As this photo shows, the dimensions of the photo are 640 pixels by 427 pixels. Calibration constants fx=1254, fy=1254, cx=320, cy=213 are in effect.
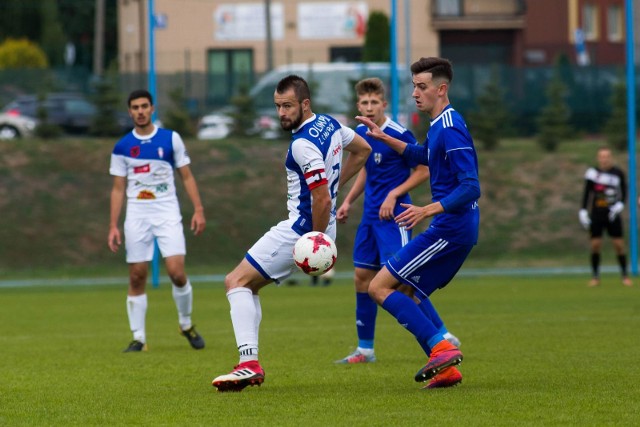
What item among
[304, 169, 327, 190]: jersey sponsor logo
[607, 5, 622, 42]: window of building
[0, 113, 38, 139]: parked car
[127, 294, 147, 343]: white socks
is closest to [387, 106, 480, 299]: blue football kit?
[304, 169, 327, 190]: jersey sponsor logo

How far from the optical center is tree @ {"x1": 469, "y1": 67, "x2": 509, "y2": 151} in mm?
32938

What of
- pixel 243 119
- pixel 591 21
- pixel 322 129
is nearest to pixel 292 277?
pixel 243 119

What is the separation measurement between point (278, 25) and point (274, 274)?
133 feet

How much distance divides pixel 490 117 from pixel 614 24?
23.7 meters

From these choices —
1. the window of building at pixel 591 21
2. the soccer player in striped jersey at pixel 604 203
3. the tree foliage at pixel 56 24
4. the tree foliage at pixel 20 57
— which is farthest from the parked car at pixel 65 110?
the tree foliage at pixel 56 24

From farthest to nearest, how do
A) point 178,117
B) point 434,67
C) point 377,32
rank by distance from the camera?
point 377,32 < point 178,117 < point 434,67

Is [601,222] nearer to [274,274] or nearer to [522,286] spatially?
[522,286]

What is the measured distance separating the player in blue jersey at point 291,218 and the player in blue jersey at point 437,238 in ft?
1.94

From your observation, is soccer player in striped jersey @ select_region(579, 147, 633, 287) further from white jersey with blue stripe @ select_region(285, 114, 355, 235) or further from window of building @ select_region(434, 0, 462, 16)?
window of building @ select_region(434, 0, 462, 16)

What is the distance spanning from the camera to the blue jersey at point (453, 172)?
26.5 feet

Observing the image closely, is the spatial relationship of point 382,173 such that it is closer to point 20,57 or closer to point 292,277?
point 292,277

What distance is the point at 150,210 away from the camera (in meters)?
12.2

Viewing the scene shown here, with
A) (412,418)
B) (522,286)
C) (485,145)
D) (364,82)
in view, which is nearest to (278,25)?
(485,145)

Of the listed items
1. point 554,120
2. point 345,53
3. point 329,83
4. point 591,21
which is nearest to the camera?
point 554,120
